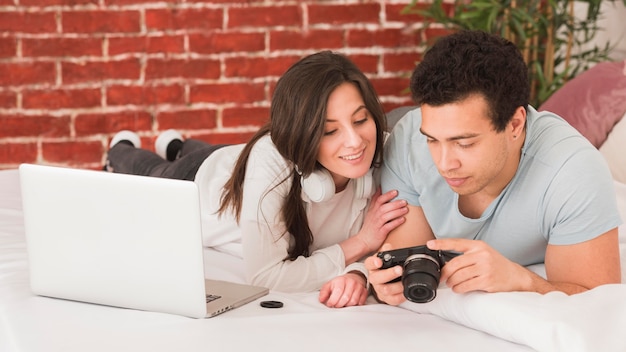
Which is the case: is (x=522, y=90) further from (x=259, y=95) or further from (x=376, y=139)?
(x=259, y=95)

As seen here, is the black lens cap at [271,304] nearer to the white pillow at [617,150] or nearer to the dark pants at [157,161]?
the dark pants at [157,161]

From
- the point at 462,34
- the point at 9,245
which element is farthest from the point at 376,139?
the point at 9,245

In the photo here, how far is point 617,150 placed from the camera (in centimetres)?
250

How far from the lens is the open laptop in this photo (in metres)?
1.47

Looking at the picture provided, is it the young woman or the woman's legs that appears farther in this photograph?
the woman's legs

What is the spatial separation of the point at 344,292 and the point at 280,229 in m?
0.28

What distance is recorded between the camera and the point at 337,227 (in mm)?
2098

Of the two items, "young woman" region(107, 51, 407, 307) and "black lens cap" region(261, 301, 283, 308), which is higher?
"young woman" region(107, 51, 407, 307)

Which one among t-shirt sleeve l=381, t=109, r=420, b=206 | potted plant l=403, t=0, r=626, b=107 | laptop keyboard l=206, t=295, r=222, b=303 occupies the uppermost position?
potted plant l=403, t=0, r=626, b=107

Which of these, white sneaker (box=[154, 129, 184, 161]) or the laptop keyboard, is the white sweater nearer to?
the laptop keyboard

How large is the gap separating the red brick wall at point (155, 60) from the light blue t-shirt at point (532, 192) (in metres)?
1.61

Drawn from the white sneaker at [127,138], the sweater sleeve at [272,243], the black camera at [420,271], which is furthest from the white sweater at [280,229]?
the white sneaker at [127,138]

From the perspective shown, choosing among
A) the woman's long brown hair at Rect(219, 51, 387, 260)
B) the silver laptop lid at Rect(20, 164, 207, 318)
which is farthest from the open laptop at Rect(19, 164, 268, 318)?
the woman's long brown hair at Rect(219, 51, 387, 260)

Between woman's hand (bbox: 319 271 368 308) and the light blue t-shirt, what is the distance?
237 millimetres
